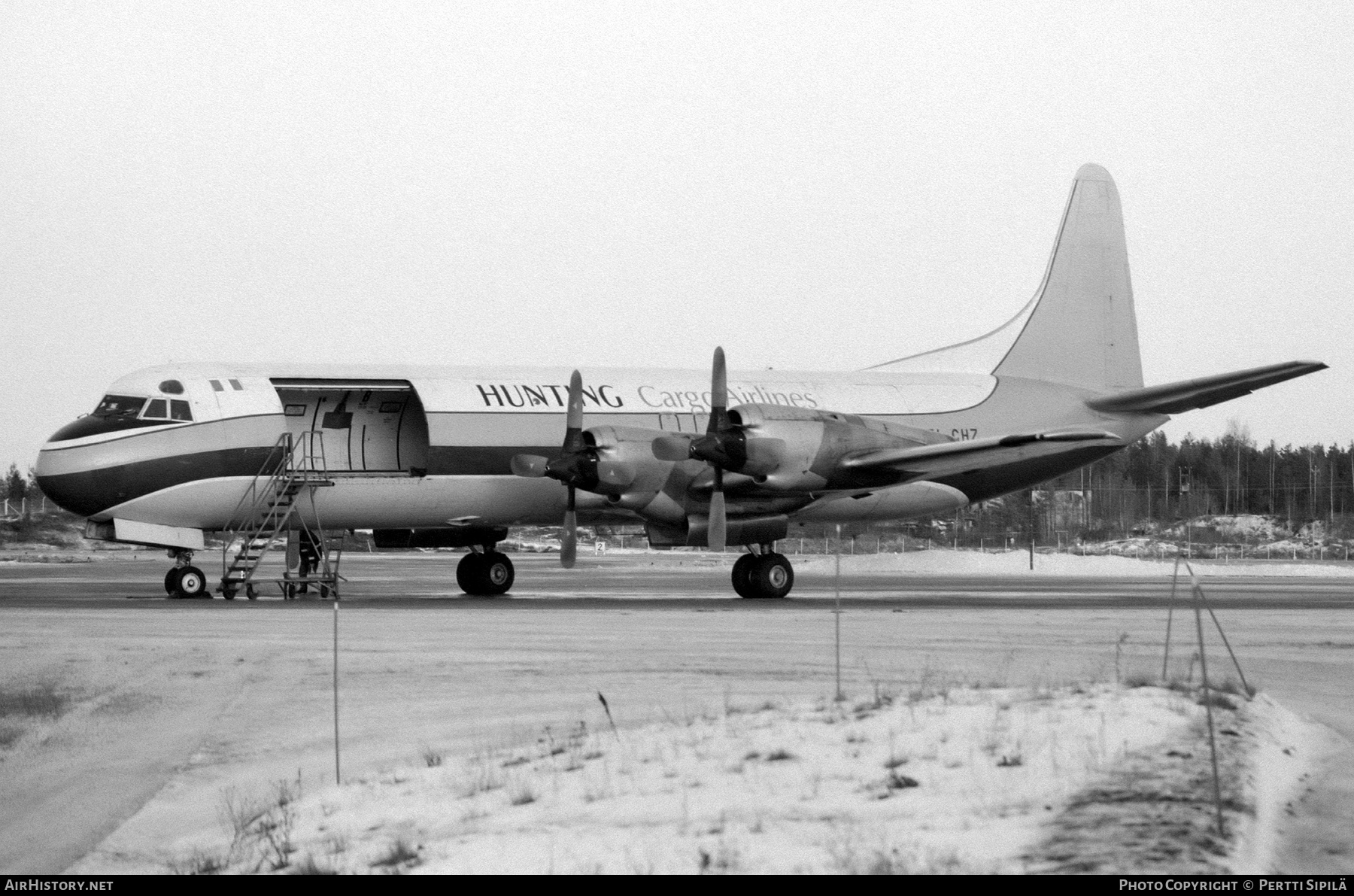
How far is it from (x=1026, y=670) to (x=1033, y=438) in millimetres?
10590

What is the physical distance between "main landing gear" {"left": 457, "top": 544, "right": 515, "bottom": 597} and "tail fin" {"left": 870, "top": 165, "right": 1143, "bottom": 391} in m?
11.0

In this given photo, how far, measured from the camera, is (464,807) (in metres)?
9.12

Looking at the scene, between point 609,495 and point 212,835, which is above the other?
point 609,495

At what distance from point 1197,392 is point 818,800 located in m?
23.2

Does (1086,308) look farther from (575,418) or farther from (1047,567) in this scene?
(1047,567)

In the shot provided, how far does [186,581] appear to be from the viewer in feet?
87.5

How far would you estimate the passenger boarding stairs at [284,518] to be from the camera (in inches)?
1060

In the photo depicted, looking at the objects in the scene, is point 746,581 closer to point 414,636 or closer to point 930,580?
point 414,636

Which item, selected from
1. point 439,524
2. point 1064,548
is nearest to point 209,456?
point 439,524

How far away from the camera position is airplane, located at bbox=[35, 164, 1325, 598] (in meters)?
26.6

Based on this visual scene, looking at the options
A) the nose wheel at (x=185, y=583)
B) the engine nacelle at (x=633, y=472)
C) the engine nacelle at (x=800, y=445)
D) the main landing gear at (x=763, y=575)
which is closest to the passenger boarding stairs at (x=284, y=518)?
the nose wheel at (x=185, y=583)

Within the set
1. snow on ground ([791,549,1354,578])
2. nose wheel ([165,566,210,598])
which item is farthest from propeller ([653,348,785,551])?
snow on ground ([791,549,1354,578])

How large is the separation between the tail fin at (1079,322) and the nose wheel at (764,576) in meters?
9.08

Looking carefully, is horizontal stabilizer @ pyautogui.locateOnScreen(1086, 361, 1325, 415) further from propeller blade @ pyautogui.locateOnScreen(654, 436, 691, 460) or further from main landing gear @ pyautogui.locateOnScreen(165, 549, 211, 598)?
main landing gear @ pyautogui.locateOnScreen(165, 549, 211, 598)
